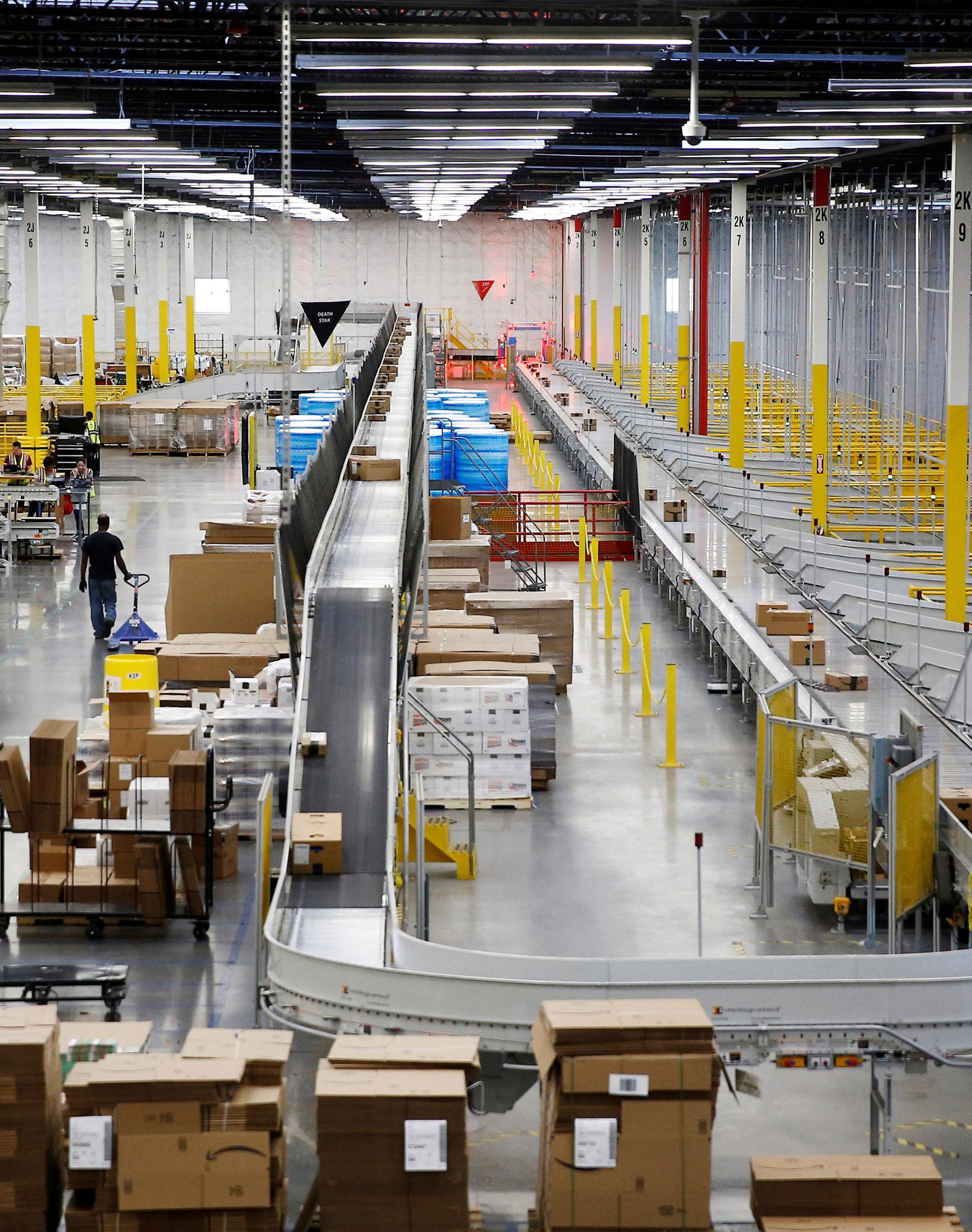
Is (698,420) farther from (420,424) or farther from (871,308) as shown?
(420,424)

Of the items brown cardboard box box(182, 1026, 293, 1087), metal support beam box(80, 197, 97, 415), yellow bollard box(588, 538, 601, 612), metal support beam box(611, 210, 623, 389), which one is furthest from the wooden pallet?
metal support beam box(611, 210, 623, 389)

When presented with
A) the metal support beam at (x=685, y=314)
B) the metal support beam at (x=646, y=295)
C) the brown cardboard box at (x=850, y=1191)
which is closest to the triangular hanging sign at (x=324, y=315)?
the metal support beam at (x=685, y=314)

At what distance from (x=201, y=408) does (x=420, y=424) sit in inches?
649

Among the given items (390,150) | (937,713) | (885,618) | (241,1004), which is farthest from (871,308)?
(241,1004)

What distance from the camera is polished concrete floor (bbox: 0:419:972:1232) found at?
7180mm

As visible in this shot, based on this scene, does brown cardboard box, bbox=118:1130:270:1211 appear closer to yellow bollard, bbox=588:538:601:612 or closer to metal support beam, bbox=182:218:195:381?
yellow bollard, bbox=588:538:601:612

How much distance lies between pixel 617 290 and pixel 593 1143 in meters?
35.2

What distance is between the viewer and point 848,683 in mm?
12453

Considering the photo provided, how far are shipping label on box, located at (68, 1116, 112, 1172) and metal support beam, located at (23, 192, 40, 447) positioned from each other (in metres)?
23.6

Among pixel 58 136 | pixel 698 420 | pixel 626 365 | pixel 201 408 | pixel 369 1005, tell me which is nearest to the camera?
pixel 369 1005

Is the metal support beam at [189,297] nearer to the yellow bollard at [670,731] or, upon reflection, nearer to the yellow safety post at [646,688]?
the yellow safety post at [646,688]

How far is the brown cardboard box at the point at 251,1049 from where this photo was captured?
5.89 meters

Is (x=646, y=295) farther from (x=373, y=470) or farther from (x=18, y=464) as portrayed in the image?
(x=373, y=470)

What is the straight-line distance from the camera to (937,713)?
1181cm
